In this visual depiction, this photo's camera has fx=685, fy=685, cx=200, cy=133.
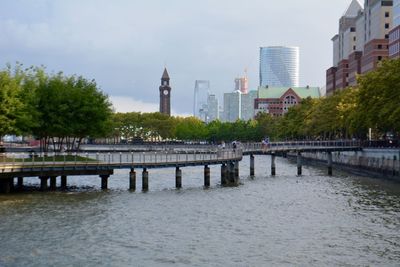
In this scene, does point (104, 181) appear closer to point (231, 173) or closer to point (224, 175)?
point (224, 175)

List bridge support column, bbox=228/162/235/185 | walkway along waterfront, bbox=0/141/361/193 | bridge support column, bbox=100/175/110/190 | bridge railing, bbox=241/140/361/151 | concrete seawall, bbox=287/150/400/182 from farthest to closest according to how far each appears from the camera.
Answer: bridge railing, bbox=241/140/361/151
concrete seawall, bbox=287/150/400/182
bridge support column, bbox=228/162/235/185
bridge support column, bbox=100/175/110/190
walkway along waterfront, bbox=0/141/361/193

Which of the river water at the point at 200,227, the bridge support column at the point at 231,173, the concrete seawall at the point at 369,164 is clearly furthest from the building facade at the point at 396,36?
the river water at the point at 200,227

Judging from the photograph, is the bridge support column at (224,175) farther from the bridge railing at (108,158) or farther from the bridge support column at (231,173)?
the bridge support column at (231,173)

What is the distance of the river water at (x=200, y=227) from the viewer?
129ft

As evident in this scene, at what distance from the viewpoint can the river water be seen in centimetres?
3941

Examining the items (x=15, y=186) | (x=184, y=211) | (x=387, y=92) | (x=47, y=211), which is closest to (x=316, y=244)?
(x=184, y=211)

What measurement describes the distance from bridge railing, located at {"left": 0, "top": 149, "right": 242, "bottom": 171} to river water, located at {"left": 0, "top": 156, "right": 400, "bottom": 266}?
3.23 m

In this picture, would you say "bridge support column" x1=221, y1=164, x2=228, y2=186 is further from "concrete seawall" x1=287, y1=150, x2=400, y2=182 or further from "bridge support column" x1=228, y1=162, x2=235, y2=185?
"concrete seawall" x1=287, y1=150, x2=400, y2=182

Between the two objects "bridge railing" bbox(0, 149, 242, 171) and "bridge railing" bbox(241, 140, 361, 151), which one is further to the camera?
"bridge railing" bbox(241, 140, 361, 151)

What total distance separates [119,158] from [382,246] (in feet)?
127

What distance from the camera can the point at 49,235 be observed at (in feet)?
148

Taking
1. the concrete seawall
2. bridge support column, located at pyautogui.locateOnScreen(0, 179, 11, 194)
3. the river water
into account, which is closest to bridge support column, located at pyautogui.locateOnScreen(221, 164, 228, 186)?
the river water

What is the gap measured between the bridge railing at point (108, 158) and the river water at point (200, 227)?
3.23m

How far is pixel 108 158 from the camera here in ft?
247
